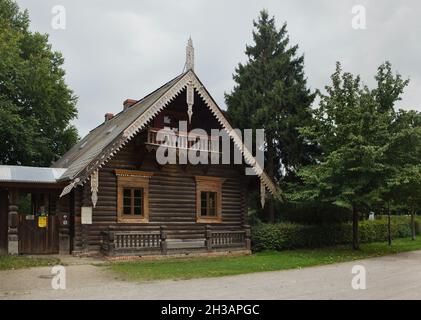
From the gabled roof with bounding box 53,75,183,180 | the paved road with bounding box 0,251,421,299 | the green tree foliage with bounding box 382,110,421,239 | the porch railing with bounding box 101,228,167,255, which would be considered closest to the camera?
the paved road with bounding box 0,251,421,299

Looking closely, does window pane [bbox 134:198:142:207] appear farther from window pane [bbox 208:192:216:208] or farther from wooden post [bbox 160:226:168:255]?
window pane [bbox 208:192:216:208]

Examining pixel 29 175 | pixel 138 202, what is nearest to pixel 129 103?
pixel 138 202

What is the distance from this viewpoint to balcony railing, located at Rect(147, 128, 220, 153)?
19859 mm

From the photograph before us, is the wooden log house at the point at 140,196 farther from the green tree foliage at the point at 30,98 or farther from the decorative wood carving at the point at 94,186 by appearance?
the green tree foliage at the point at 30,98

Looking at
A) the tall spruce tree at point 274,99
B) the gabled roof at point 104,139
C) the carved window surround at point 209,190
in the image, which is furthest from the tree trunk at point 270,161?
the gabled roof at point 104,139

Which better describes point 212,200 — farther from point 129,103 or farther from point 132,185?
point 129,103

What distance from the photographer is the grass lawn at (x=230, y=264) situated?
14.6m

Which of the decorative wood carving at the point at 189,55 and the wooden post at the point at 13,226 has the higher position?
the decorative wood carving at the point at 189,55

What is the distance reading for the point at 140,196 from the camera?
20.8m

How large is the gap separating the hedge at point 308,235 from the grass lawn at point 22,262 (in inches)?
405

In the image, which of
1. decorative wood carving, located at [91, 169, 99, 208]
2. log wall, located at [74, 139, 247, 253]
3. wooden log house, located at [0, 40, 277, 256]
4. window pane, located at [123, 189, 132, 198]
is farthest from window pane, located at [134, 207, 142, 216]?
decorative wood carving, located at [91, 169, 99, 208]

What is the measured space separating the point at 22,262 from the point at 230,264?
7.44m

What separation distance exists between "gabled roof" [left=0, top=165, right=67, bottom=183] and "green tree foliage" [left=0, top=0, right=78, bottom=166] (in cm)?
1056
